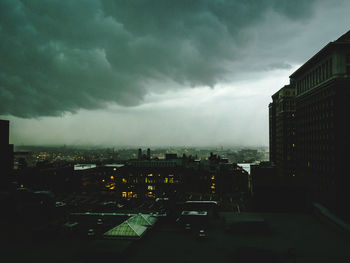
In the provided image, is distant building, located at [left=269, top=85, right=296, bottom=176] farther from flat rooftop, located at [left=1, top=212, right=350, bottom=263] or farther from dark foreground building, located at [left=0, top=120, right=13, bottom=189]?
dark foreground building, located at [left=0, top=120, right=13, bottom=189]

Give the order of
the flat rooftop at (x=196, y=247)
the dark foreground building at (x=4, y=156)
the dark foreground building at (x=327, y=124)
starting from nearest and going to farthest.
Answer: the flat rooftop at (x=196, y=247) < the dark foreground building at (x=327, y=124) < the dark foreground building at (x=4, y=156)

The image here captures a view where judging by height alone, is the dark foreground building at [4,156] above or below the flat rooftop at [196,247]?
above

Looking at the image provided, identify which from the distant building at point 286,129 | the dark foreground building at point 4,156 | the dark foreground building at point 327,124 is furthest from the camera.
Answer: the distant building at point 286,129

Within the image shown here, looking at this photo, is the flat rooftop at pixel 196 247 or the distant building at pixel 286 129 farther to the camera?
the distant building at pixel 286 129

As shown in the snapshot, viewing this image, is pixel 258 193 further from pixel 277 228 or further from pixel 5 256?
pixel 5 256

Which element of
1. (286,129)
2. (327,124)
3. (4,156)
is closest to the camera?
(327,124)

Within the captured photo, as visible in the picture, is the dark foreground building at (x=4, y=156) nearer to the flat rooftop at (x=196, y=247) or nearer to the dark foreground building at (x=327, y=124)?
the flat rooftop at (x=196, y=247)

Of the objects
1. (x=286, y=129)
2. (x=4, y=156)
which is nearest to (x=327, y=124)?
(x=286, y=129)

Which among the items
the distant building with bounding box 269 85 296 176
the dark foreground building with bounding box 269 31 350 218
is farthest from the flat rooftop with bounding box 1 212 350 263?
the distant building with bounding box 269 85 296 176

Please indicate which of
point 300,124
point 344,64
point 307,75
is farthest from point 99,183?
point 344,64

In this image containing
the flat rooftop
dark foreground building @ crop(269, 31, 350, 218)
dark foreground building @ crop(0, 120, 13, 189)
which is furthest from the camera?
dark foreground building @ crop(0, 120, 13, 189)

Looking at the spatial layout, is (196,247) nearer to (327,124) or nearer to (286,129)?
(327,124)

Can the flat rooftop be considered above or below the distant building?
below

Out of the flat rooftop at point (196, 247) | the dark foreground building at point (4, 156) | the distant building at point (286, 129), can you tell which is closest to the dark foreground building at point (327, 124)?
the flat rooftop at point (196, 247)
